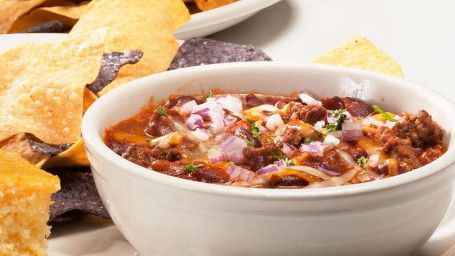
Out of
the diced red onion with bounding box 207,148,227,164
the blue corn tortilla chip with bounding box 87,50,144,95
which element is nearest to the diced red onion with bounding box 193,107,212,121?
the diced red onion with bounding box 207,148,227,164

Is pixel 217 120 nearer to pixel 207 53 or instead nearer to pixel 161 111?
pixel 161 111

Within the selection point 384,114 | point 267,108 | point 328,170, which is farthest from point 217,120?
point 384,114

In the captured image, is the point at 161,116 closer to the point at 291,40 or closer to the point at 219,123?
the point at 219,123

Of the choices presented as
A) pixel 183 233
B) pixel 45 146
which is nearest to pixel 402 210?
pixel 183 233

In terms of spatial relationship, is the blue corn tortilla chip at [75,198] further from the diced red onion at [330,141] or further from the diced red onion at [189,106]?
the diced red onion at [330,141]

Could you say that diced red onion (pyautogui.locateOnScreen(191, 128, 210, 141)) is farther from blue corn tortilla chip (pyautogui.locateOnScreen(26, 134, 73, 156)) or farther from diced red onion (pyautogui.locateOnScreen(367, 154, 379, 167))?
blue corn tortilla chip (pyautogui.locateOnScreen(26, 134, 73, 156))
